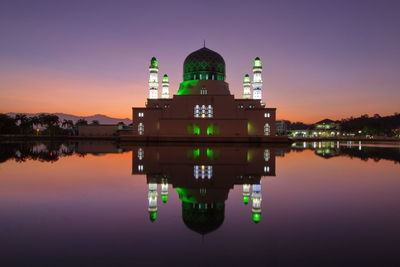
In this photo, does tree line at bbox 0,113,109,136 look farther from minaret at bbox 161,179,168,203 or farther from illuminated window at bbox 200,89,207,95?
minaret at bbox 161,179,168,203

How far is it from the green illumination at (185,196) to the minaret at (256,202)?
40.3 inches

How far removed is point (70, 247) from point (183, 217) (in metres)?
1.57

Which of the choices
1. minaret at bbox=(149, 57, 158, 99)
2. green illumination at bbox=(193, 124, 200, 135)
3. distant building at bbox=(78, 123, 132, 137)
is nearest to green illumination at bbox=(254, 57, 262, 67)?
green illumination at bbox=(193, 124, 200, 135)

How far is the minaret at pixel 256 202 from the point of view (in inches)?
163

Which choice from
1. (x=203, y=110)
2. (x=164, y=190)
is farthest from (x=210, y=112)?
(x=164, y=190)

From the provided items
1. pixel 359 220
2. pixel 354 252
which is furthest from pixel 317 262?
pixel 359 220

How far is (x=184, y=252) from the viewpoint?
9.45ft

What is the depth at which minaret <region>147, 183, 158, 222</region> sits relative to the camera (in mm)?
4189

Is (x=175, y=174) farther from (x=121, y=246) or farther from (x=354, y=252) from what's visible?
(x=354, y=252)

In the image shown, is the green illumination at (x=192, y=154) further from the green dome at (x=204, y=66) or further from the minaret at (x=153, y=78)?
the minaret at (x=153, y=78)

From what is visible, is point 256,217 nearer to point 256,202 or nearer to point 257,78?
point 256,202

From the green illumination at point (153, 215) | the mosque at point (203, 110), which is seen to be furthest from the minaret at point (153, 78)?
the green illumination at point (153, 215)

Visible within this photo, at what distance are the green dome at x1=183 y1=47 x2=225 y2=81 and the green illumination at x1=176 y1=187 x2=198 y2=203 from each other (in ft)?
98.2

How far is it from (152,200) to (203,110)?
28.3 meters
